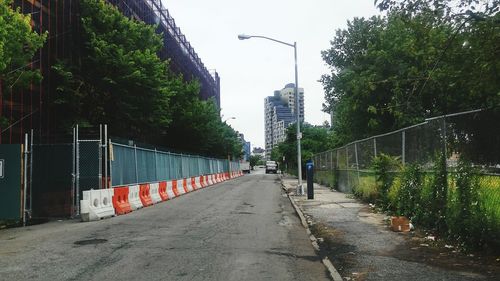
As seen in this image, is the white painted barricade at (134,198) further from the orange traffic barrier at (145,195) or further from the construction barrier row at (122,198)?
the orange traffic barrier at (145,195)

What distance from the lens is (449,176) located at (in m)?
10.4

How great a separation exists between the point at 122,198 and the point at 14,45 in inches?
287

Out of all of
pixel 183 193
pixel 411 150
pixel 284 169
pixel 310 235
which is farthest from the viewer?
pixel 284 169

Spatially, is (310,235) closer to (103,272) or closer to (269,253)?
(269,253)

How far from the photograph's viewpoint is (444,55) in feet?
27.3

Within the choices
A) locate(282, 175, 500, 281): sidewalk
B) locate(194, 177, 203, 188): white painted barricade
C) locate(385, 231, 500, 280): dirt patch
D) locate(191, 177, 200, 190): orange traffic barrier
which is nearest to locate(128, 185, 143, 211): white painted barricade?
locate(282, 175, 500, 281): sidewalk

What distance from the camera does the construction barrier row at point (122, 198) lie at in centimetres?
1490

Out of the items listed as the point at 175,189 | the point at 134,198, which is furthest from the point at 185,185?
the point at 134,198

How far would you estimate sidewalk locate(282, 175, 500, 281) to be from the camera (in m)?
7.29

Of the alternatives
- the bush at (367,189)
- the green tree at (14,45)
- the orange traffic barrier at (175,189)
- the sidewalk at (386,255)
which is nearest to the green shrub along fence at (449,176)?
the sidewalk at (386,255)

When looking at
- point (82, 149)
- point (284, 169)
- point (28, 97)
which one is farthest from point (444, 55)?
point (284, 169)

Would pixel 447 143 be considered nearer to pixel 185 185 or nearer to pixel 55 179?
pixel 55 179

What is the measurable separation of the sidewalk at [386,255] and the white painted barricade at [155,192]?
9.35 meters

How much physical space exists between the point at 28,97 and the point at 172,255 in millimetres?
23402
